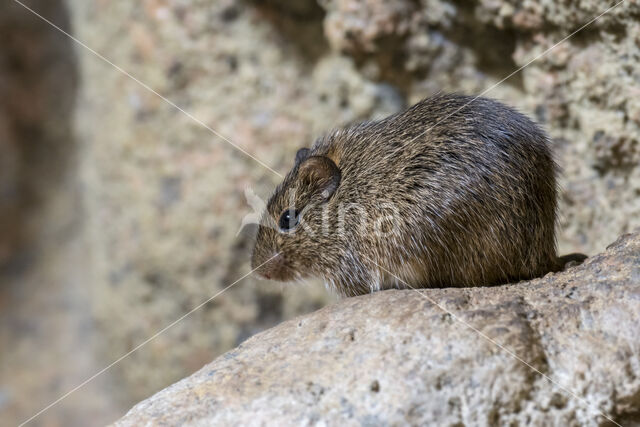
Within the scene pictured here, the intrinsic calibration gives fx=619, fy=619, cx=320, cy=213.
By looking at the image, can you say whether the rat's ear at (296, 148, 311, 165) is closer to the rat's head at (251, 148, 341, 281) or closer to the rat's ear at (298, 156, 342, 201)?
the rat's head at (251, 148, 341, 281)

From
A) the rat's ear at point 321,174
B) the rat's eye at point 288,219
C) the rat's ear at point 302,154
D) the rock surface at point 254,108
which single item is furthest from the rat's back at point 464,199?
the rock surface at point 254,108

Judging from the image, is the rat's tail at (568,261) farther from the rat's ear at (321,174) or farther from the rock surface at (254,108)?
the rat's ear at (321,174)

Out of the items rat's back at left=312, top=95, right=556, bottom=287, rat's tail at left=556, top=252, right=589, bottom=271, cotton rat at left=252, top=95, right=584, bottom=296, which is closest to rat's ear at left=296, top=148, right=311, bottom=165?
cotton rat at left=252, top=95, right=584, bottom=296

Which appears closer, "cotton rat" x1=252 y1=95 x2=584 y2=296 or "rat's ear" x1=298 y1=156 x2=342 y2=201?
"cotton rat" x1=252 y1=95 x2=584 y2=296

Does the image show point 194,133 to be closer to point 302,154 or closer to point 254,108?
point 254,108

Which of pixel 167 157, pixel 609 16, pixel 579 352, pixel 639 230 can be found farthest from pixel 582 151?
pixel 167 157

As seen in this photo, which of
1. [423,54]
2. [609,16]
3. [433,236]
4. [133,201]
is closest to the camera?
[433,236]

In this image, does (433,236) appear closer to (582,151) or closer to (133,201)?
(582,151)
